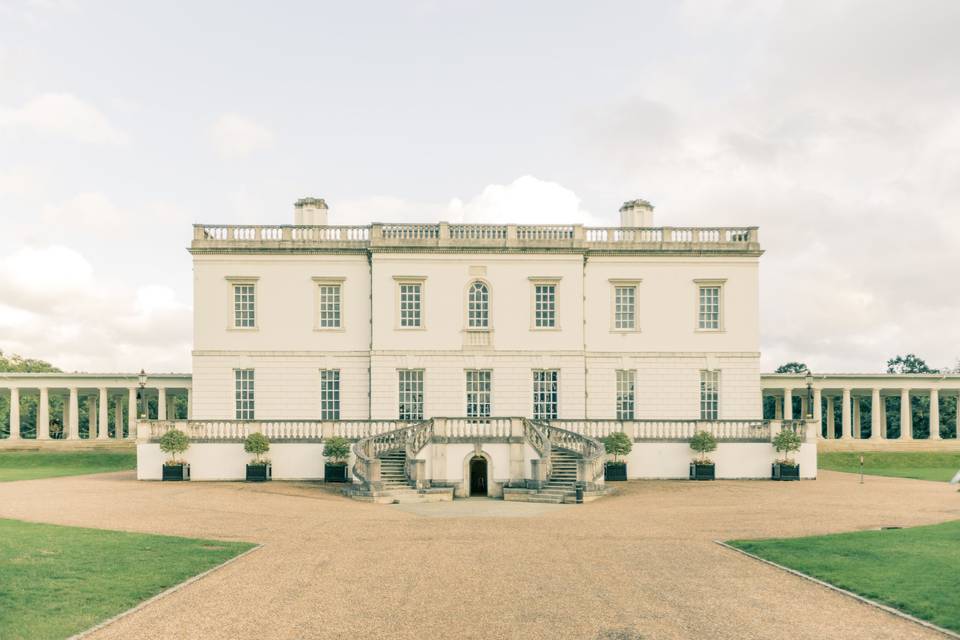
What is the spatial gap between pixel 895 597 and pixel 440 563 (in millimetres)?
8476

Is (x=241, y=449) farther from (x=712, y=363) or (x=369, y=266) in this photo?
(x=712, y=363)

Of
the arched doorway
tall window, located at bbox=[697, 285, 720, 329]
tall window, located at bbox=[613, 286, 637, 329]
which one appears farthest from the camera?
tall window, located at bbox=[697, 285, 720, 329]

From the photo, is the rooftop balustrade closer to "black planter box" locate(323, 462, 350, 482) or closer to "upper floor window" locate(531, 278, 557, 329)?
"upper floor window" locate(531, 278, 557, 329)

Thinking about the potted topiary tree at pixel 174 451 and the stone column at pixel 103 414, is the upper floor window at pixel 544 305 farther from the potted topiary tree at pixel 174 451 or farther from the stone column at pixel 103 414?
the stone column at pixel 103 414

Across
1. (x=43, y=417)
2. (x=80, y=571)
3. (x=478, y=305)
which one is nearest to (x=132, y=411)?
(x=43, y=417)

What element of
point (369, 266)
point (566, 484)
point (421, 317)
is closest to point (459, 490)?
point (566, 484)

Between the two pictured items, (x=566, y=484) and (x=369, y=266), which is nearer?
(x=566, y=484)

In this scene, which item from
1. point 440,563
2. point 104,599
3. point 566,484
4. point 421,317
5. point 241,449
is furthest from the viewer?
point 421,317

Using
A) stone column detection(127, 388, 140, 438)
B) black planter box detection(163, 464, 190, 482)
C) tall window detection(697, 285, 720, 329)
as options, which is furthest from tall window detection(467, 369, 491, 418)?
stone column detection(127, 388, 140, 438)

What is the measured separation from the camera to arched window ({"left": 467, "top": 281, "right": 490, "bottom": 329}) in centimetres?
3938

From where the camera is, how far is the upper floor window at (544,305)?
39.4m

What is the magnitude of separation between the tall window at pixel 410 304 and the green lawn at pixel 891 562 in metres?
23.0

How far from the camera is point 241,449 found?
116 feet

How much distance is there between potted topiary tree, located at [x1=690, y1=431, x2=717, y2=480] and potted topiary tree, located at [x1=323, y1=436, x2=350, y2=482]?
50.5 ft
